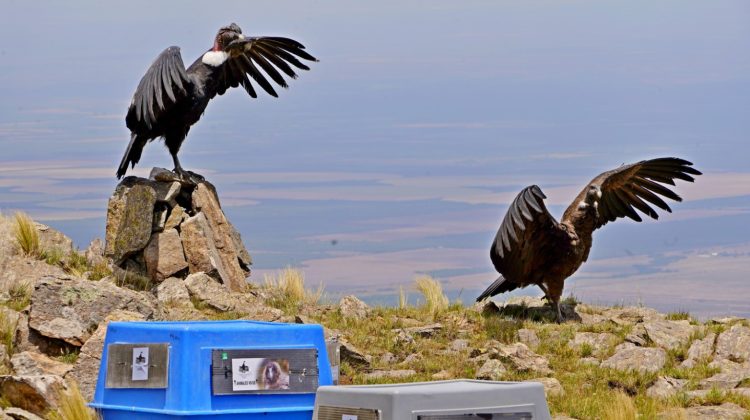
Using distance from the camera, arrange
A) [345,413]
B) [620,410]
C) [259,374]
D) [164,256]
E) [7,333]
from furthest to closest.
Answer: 1. [164,256]
2. [7,333]
3. [620,410]
4. [259,374]
5. [345,413]

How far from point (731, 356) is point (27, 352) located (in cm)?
654

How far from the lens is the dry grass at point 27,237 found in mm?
14234

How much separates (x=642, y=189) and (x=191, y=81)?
562 cm

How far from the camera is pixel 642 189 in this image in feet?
51.4

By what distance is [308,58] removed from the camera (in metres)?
15.8

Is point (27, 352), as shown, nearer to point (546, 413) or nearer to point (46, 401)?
point (46, 401)

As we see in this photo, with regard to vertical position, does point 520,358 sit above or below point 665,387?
above

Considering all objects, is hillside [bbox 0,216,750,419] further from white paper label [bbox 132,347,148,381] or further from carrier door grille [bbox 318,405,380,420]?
carrier door grille [bbox 318,405,380,420]

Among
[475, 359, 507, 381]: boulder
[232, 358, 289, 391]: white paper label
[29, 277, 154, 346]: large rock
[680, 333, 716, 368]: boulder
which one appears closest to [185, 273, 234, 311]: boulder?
[29, 277, 154, 346]: large rock

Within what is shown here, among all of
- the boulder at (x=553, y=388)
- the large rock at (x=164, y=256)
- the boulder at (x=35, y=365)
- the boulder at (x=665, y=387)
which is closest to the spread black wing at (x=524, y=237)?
the boulder at (x=665, y=387)

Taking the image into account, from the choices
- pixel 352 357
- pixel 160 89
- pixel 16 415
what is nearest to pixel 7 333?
pixel 16 415

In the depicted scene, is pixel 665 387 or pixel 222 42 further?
pixel 222 42

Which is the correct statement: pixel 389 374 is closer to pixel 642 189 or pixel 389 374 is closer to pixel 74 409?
pixel 74 409

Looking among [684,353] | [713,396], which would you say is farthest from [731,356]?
[713,396]
